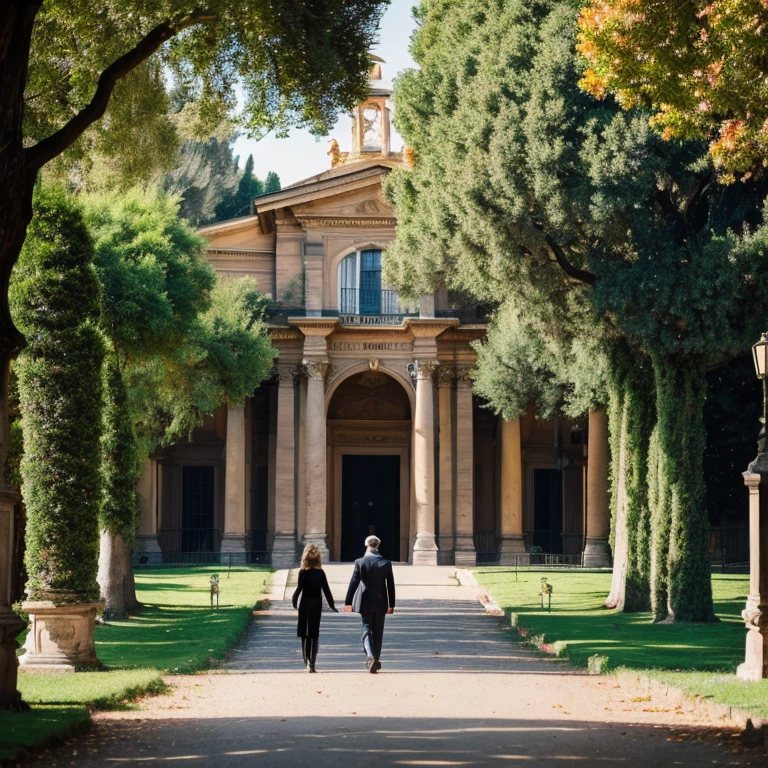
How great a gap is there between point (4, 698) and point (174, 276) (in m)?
14.4

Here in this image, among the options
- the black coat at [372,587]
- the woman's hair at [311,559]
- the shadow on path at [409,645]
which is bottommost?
the shadow on path at [409,645]

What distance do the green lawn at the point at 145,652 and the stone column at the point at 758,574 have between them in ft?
19.3

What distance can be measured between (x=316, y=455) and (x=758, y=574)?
25076 mm

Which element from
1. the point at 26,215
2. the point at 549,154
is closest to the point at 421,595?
the point at 549,154

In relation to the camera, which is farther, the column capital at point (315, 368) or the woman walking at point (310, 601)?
the column capital at point (315, 368)

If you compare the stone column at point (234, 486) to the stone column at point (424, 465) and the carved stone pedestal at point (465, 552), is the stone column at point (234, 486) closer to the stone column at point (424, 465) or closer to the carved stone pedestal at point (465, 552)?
the stone column at point (424, 465)

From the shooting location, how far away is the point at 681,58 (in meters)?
12.8

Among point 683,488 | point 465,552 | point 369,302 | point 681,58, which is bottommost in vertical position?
point 465,552

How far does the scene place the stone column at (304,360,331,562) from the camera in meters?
37.7

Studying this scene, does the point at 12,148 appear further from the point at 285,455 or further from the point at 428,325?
the point at 285,455

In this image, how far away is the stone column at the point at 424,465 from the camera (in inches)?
1475

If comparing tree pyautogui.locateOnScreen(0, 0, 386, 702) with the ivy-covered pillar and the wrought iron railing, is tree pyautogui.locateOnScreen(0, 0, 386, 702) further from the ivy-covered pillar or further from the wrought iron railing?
the wrought iron railing

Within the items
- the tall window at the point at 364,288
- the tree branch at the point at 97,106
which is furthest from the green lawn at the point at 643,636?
the tall window at the point at 364,288

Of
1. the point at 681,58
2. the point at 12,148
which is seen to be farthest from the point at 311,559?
the point at 12,148
